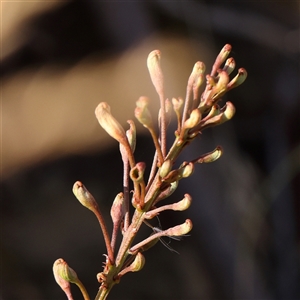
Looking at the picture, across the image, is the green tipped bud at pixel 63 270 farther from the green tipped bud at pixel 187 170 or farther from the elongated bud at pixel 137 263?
the green tipped bud at pixel 187 170

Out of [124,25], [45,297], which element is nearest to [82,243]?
[45,297]

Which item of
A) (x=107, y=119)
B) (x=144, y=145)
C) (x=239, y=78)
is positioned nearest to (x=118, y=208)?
(x=107, y=119)

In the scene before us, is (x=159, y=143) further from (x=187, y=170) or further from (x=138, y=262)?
(x=138, y=262)

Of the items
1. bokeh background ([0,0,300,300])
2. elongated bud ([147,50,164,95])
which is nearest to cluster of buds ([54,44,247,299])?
elongated bud ([147,50,164,95])

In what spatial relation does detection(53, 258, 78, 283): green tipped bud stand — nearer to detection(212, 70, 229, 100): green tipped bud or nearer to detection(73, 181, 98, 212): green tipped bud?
detection(73, 181, 98, 212): green tipped bud

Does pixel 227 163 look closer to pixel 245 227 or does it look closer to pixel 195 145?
pixel 195 145

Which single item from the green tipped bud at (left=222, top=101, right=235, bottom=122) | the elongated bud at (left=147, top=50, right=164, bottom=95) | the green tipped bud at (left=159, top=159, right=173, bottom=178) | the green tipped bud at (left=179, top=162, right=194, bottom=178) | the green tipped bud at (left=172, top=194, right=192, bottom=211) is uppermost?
the elongated bud at (left=147, top=50, right=164, bottom=95)
